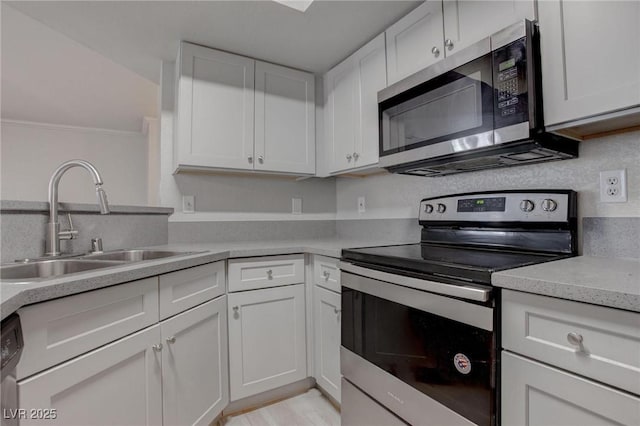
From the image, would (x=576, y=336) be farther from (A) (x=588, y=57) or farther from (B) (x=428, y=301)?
(A) (x=588, y=57)

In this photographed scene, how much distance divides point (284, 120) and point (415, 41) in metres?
0.94

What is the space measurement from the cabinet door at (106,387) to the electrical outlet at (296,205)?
4.53 ft

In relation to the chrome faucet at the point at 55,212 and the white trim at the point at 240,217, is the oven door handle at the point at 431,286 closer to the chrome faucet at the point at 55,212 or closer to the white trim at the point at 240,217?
the white trim at the point at 240,217

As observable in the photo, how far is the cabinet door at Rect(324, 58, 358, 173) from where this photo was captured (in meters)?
1.98

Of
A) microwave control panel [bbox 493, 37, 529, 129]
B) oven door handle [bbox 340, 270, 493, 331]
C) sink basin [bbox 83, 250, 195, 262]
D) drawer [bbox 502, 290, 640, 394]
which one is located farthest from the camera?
sink basin [bbox 83, 250, 195, 262]

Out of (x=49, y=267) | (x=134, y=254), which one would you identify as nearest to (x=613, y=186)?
(x=134, y=254)

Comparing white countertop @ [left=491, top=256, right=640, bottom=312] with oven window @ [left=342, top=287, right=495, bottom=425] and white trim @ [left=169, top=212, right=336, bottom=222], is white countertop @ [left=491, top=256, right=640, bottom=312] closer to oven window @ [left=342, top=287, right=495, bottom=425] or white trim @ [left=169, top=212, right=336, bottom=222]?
oven window @ [left=342, top=287, right=495, bottom=425]

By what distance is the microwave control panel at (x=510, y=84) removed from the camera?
3.54 feet

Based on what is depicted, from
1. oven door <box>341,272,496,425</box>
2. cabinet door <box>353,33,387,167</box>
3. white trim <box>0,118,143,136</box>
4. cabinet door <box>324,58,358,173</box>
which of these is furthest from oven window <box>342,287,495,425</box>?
white trim <box>0,118,143,136</box>

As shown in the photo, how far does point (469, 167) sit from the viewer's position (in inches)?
61.2

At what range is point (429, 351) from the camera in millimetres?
1079

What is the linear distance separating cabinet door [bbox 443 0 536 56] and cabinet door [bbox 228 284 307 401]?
1.42 metres

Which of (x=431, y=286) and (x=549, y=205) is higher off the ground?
(x=549, y=205)

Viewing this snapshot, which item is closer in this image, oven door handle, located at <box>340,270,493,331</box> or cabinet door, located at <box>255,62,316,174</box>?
oven door handle, located at <box>340,270,493,331</box>
